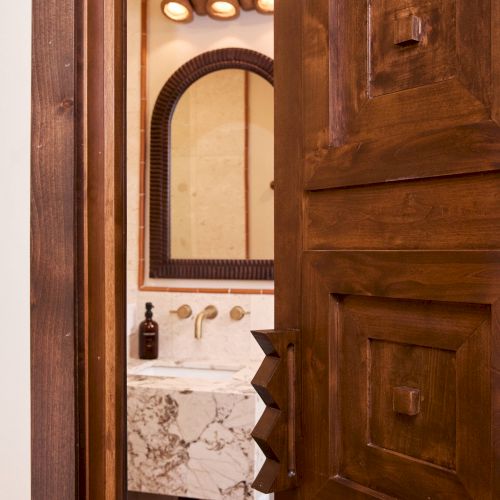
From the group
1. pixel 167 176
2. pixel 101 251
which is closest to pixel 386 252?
pixel 101 251

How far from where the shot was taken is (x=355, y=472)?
687 mm

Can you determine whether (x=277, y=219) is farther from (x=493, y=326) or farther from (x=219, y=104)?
(x=219, y=104)

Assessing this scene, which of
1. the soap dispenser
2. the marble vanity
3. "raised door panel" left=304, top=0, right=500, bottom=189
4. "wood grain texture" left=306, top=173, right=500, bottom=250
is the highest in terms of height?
"raised door panel" left=304, top=0, right=500, bottom=189

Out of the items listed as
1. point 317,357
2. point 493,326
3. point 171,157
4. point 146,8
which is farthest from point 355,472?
point 146,8

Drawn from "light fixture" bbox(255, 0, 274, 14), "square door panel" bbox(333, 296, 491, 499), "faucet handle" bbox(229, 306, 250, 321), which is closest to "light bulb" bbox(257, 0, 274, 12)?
"light fixture" bbox(255, 0, 274, 14)

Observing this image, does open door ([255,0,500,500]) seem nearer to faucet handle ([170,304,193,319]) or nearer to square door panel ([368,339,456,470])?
square door panel ([368,339,456,470])

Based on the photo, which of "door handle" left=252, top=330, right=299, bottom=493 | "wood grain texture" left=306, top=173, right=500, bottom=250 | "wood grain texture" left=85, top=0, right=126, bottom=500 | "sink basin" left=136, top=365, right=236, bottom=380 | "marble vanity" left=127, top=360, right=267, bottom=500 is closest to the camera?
"wood grain texture" left=306, top=173, right=500, bottom=250

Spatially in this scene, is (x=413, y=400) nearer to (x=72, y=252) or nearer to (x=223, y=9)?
(x=72, y=252)

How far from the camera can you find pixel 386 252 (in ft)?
2.10

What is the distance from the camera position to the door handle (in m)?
0.72

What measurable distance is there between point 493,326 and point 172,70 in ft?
6.19

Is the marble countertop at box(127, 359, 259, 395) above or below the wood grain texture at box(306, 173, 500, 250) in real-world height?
below

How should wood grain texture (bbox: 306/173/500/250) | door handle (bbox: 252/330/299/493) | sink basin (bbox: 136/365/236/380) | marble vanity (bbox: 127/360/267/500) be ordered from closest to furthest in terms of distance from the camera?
wood grain texture (bbox: 306/173/500/250)
door handle (bbox: 252/330/299/493)
marble vanity (bbox: 127/360/267/500)
sink basin (bbox: 136/365/236/380)

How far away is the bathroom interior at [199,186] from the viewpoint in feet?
6.75
